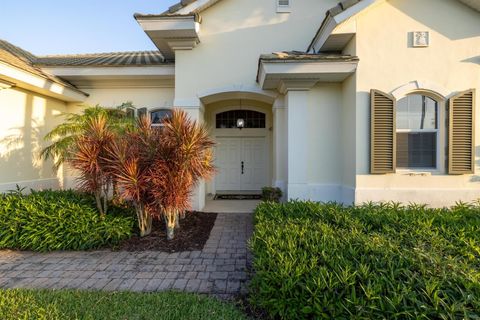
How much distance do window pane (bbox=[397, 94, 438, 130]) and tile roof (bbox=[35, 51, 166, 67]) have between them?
295 inches

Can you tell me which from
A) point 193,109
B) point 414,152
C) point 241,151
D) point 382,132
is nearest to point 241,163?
point 241,151

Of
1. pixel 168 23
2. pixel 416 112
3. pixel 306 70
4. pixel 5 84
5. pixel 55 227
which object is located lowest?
pixel 55 227

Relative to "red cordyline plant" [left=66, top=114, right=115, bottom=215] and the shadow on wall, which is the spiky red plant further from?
the shadow on wall

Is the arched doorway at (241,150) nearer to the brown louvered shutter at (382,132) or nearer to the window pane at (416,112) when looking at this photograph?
the brown louvered shutter at (382,132)

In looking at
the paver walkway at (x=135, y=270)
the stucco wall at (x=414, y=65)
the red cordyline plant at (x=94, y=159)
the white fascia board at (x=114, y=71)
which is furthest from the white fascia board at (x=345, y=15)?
the red cordyline plant at (x=94, y=159)

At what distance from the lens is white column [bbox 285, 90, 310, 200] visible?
7395 millimetres

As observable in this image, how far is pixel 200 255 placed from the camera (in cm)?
516

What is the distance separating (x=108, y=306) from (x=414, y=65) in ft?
25.7

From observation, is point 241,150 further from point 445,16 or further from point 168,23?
point 445,16

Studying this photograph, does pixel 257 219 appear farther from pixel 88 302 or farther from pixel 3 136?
pixel 3 136

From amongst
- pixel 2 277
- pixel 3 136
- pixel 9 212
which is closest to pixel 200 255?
pixel 2 277

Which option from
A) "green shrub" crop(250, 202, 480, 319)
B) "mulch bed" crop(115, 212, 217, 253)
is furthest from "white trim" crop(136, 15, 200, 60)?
"green shrub" crop(250, 202, 480, 319)

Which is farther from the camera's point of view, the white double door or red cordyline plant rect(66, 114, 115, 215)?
the white double door

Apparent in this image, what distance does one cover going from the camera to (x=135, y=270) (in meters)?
4.55
